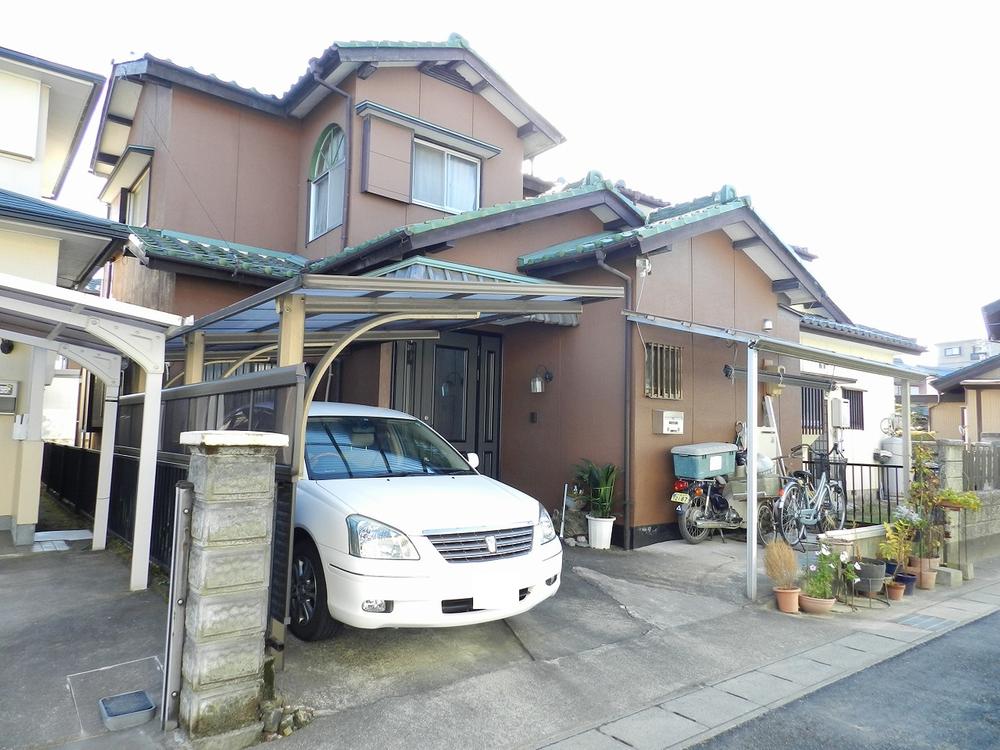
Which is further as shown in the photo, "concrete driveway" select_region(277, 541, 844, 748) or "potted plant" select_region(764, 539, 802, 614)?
"potted plant" select_region(764, 539, 802, 614)

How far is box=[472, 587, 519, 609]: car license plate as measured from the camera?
13.1 ft

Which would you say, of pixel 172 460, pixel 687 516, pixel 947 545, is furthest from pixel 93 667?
pixel 947 545

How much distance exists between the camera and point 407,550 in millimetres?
3938

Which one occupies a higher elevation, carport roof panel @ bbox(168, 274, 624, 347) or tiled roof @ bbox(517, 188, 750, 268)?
tiled roof @ bbox(517, 188, 750, 268)

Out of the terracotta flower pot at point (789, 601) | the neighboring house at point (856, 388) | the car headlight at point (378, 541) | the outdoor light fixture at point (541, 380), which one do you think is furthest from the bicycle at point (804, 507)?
the car headlight at point (378, 541)

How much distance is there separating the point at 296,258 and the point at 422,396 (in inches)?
Result: 130

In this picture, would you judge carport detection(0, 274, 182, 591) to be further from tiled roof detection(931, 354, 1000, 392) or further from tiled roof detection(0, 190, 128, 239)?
tiled roof detection(931, 354, 1000, 392)

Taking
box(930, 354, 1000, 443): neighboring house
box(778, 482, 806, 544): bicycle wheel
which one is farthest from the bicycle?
box(930, 354, 1000, 443): neighboring house

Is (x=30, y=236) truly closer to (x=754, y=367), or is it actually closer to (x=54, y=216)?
(x=54, y=216)

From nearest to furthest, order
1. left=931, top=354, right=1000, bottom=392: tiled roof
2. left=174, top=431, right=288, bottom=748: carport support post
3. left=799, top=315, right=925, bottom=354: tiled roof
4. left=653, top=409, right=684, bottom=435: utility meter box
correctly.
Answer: left=174, top=431, right=288, bottom=748: carport support post, left=653, top=409, right=684, bottom=435: utility meter box, left=799, top=315, right=925, bottom=354: tiled roof, left=931, top=354, right=1000, bottom=392: tiled roof

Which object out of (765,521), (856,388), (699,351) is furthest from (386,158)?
(856,388)

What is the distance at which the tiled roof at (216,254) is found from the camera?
7.62 metres

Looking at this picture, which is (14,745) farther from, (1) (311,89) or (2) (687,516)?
(1) (311,89)

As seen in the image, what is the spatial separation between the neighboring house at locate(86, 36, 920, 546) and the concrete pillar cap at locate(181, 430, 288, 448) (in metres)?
3.66
